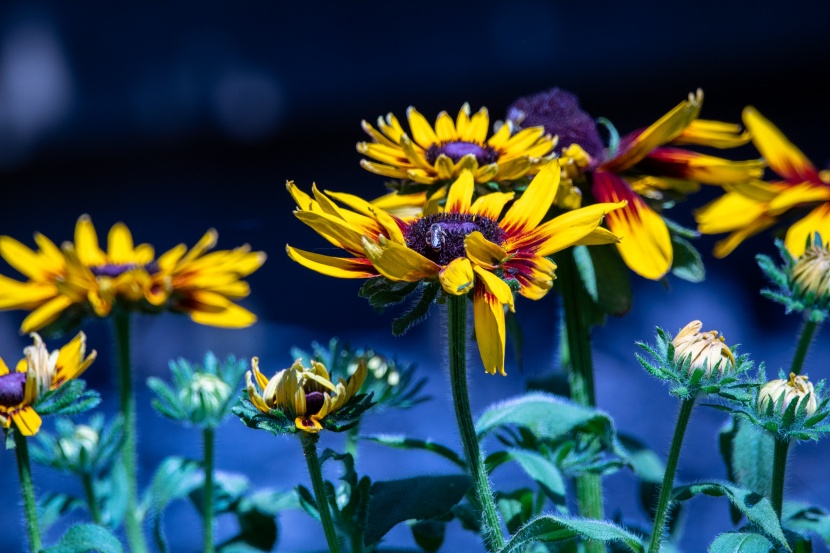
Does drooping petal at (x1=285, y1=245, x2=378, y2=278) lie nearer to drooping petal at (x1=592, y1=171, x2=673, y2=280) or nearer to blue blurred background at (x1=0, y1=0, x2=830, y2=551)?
drooping petal at (x1=592, y1=171, x2=673, y2=280)

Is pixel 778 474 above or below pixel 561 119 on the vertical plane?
below

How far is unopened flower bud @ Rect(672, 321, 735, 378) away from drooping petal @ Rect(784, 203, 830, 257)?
0.57 feet

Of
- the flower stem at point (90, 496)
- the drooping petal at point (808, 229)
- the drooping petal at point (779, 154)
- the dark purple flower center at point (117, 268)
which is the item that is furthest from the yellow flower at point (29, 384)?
the drooping petal at point (779, 154)

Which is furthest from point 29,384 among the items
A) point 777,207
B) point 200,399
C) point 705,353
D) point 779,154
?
point 779,154

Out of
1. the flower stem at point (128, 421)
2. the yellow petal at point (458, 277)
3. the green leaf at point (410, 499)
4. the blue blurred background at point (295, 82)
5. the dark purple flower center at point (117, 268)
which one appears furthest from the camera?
the blue blurred background at point (295, 82)

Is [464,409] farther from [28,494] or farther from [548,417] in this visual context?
[28,494]

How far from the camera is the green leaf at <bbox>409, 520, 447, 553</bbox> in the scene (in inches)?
24.5

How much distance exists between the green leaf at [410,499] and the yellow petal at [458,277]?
5.9 inches

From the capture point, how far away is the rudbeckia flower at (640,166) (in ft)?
2.06

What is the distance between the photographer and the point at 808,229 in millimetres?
686

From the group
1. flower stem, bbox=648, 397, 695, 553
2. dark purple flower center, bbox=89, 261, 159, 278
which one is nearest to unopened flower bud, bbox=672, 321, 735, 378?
flower stem, bbox=648, 397, 695, 553

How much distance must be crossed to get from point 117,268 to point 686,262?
0.42 m

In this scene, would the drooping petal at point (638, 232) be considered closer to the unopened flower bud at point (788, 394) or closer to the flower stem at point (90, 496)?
the unopened flower bud at point (788, 394)

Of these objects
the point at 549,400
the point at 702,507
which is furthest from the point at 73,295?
the point at 702,507
